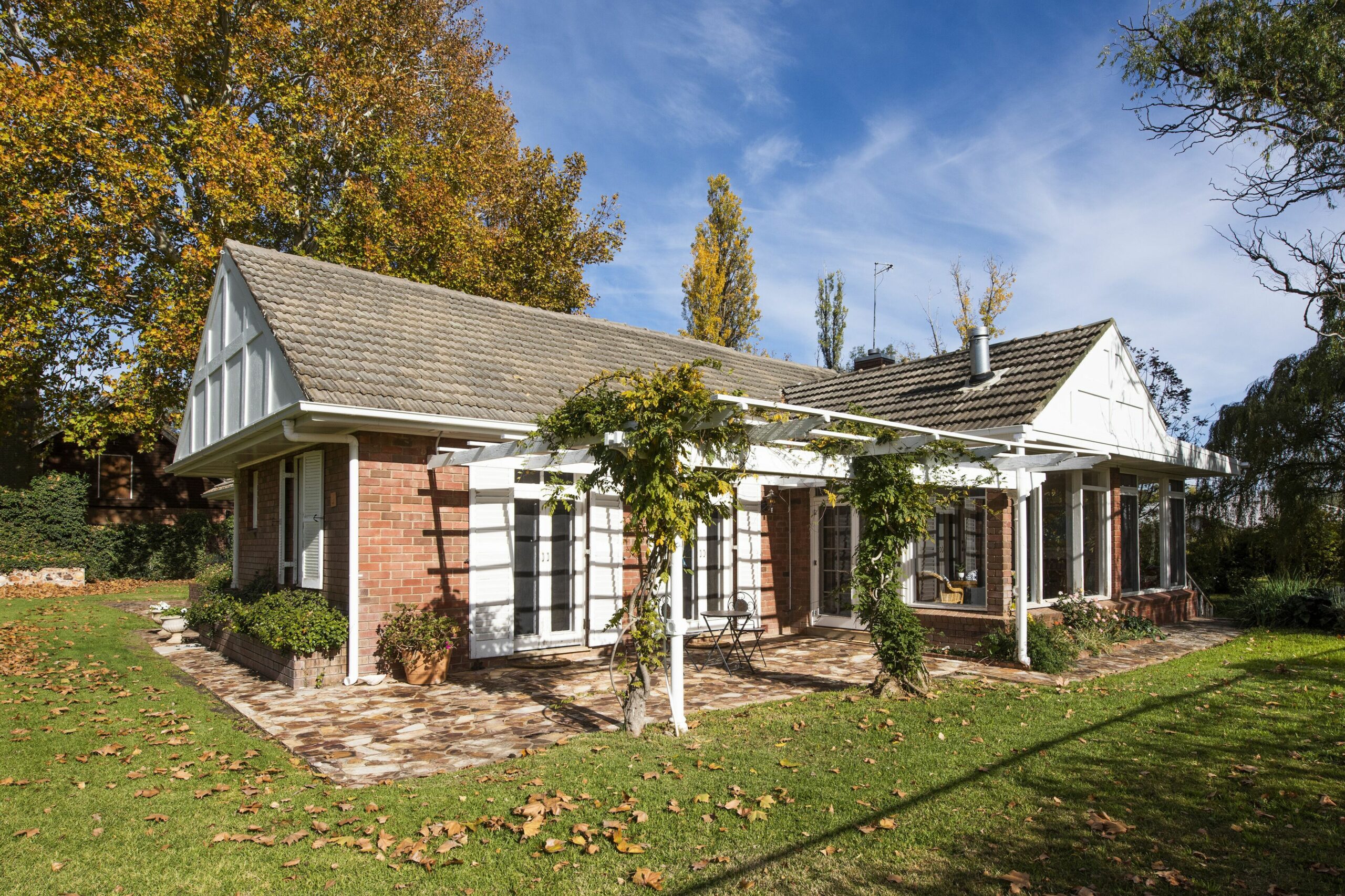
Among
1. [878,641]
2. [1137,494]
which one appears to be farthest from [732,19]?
[1137,494]

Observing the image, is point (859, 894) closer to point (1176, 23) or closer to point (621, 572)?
point (621, 572)

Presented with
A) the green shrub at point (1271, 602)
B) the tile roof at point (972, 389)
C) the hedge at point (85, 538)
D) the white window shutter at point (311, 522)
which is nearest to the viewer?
the white window shutter at point (311, 522)

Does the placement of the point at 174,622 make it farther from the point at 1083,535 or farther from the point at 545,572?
the point at 1083,535

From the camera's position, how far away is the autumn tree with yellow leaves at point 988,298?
2877 centimetres

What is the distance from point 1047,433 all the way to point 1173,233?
24.1 ft

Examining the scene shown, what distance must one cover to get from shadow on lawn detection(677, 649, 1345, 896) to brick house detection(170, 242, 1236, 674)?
281 centimetres

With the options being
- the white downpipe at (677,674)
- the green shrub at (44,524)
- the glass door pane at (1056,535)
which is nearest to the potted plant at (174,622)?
the white downpipe at (677,674)

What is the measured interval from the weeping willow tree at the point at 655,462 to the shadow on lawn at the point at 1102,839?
2.38m

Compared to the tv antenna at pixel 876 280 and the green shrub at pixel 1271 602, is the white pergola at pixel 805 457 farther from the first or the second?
the tv antenna at pixel 876 280

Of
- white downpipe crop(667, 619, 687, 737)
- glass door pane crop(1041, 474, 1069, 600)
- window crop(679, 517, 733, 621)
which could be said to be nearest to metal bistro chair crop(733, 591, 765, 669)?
window crop(679, 517, 733, 621)

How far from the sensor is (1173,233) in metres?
15.9

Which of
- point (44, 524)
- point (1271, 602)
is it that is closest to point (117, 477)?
point (44, 524)

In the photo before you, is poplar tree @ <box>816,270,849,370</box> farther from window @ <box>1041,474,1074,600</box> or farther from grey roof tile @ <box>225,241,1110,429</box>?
window @ <box>1041,474,1074,600</box>

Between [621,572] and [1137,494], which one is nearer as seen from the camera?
[621,572]
